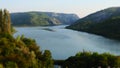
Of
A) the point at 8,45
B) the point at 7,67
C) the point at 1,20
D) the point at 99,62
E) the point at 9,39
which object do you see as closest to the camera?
the point at 7,67

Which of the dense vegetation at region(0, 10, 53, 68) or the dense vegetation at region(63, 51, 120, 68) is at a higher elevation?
the dense vegetation at region(0, 10, 53, 68)

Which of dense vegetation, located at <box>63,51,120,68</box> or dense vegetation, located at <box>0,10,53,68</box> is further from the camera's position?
dense vegetation, located at <box>63,51,120,68</box>

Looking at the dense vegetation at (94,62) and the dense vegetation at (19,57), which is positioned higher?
the dense vegetation at (19,57)

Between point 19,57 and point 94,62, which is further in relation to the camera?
point 94,62

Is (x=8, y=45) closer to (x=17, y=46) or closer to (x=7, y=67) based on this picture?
(x=17, y=46)

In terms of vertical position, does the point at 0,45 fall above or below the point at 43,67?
above

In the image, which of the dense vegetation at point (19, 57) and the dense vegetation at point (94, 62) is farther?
the dense vegetation at point (94, 62)

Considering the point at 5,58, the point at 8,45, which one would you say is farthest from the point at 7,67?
the point at 8,45

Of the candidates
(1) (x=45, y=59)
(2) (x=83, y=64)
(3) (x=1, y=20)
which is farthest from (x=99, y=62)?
(3) (x=1, y=20)

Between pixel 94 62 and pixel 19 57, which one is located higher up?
pixel 19 57

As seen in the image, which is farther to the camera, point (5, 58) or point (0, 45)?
point (0, 45)

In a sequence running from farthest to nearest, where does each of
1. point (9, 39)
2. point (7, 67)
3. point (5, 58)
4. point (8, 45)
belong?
point (9, 39) < point (8, 45) < point (5, 58) < point (7, 67)
